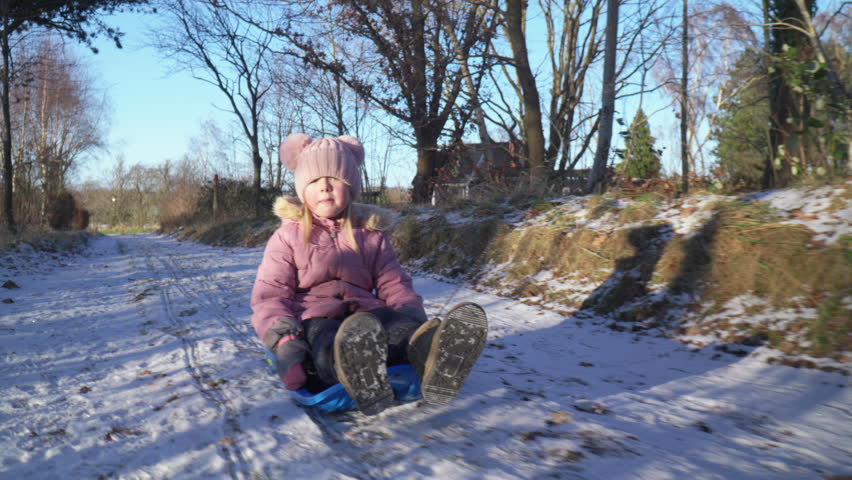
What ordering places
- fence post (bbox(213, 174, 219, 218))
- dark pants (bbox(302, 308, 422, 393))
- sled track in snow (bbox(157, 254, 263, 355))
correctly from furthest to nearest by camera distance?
1. fence post (bbox(213, 174, 219, 218))
2. sled track in snow (bbox(157, 254, 263, 355))
3. dark pants (bbox(302, 308, 422, 393))

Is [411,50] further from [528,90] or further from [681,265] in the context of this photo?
[681,265]

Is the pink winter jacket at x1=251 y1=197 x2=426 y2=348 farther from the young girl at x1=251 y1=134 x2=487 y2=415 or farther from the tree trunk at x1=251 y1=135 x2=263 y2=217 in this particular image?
the tree trunk at x1=251 y1=135 x2=263 y2=217

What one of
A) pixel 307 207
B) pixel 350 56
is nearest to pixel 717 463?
pixel 307 207

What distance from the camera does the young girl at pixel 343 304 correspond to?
1.99 m

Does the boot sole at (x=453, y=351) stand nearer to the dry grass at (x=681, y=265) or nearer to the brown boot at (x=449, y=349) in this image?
the brown boot at (x=449, y=349)

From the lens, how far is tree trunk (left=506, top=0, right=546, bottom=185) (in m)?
9.09

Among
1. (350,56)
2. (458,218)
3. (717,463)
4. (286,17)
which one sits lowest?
(717,463)

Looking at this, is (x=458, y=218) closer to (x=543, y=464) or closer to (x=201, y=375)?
(x=201, y=375)

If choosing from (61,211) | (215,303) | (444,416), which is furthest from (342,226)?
(61,211)

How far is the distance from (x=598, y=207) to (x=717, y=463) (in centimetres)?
400

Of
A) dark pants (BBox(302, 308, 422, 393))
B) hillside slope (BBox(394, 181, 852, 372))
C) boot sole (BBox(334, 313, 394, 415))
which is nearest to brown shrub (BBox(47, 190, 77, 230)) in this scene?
hillside slope (BBox(394, 181, 852, 372))

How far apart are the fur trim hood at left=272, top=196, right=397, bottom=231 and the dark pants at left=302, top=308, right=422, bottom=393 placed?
0.63m

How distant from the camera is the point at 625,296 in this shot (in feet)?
13.7

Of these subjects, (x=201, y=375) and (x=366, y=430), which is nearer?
(x=366, y=430)
